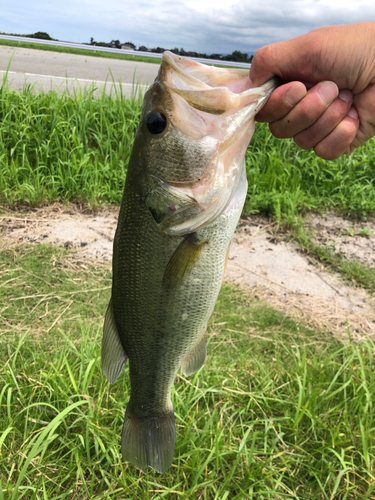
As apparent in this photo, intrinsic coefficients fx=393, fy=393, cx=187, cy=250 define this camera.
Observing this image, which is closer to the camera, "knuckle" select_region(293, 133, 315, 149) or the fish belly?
the fish belly

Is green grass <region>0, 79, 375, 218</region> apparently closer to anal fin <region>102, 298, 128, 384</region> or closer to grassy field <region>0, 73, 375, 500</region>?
grassy field <region>0, 73, 375, 500</region>

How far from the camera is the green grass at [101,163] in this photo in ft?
15.0

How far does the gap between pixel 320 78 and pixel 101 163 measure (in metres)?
3.65

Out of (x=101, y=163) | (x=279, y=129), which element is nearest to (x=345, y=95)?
(x=279, y=129)

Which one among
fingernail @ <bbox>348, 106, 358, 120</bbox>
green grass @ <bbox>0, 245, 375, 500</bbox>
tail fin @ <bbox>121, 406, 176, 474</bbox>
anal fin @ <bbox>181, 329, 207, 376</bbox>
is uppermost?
fingernail @ <bbox>348, 106, 358, 120</bbox>

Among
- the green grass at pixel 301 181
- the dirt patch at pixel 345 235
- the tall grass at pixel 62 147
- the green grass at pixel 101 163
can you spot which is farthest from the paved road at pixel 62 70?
the dirt patch at pixel 345 235

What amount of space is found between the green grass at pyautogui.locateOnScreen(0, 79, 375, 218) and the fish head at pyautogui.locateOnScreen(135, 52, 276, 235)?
3.28 metres

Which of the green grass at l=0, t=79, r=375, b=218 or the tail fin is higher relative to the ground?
the green grass at l=0, t=79, r=375, b=218

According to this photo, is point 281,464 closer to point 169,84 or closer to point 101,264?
point 169,84

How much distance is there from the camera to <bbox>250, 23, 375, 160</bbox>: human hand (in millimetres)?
1481

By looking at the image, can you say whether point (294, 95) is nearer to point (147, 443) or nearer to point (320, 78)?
point (320, 78)

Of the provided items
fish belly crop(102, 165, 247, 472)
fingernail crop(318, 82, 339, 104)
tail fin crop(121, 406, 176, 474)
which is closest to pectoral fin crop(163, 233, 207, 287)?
fish belly crop(102, 165, 247, 472)

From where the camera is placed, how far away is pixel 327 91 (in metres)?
1.55

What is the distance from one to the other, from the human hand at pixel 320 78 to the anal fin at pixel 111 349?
40.9 inches
